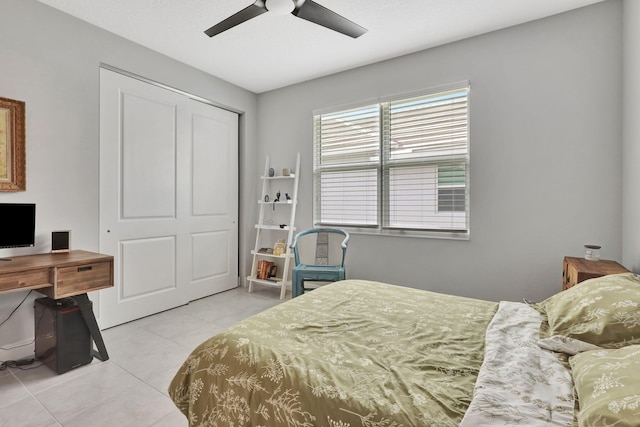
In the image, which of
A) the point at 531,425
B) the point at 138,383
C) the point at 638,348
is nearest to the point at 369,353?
the point at 531,425

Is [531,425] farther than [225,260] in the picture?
No

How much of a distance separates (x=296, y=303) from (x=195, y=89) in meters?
3.01

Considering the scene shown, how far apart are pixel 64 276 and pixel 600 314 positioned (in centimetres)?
297

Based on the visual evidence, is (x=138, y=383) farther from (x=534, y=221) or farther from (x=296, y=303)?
(x=534, y=221)

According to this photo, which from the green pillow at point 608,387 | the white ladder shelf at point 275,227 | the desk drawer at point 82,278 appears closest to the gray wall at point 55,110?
the desk drawer at point 82,278

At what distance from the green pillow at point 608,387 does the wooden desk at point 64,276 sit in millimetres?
2729

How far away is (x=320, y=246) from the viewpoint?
3543mm

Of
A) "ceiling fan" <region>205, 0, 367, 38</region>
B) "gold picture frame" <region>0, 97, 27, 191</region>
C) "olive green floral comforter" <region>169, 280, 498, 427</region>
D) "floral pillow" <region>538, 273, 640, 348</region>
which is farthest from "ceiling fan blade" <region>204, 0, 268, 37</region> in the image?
"floral pillow" <region>538, 273, 640, 348</region>

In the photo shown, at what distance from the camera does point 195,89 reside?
3619 millimetres

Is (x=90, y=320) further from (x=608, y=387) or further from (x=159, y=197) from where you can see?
(x=608, y=387)

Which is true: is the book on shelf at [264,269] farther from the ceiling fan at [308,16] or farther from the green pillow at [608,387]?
the green pillow at [608,387]

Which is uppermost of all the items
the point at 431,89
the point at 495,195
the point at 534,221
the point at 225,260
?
the point at 431,89

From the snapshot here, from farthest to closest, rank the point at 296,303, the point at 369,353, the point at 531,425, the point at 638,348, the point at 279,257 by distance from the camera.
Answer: the point at 279,257 < the point at 296,303 < the point at 369,353 < the point at 638,348 < the point at 531,425

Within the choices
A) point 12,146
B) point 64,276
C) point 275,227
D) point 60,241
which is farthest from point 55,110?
point 275,227
